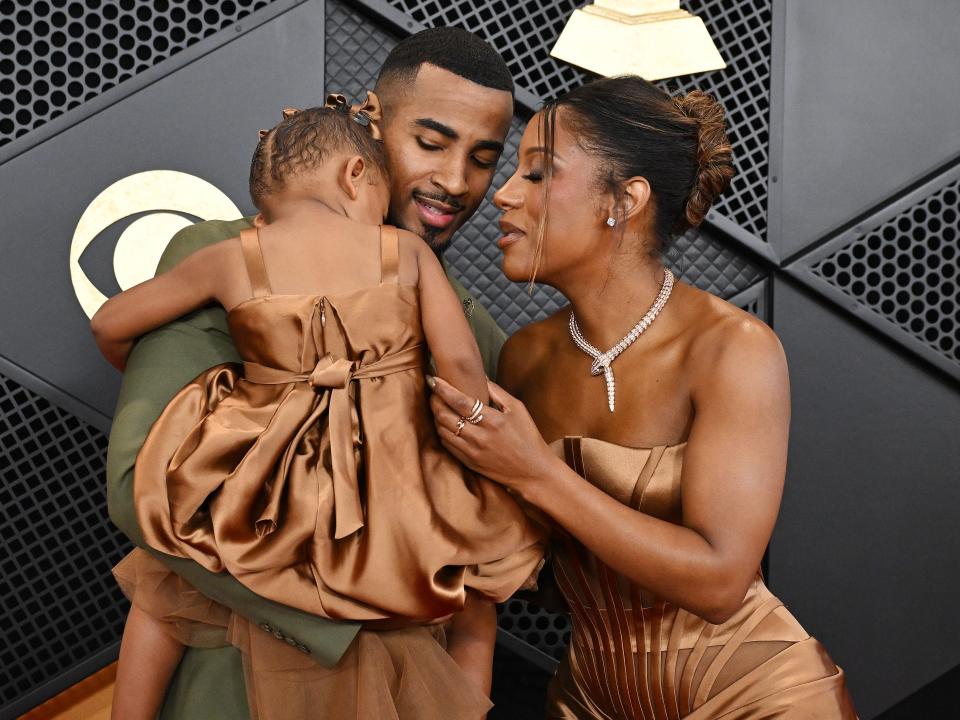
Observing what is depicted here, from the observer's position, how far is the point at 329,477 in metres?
1.46

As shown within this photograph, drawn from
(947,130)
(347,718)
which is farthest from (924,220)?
(347,718)

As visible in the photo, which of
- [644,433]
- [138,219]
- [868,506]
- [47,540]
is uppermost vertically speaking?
[644,433]

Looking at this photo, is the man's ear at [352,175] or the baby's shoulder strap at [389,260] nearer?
the baby's shoulder strap at [389,260]

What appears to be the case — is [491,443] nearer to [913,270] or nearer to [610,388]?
[610,388]

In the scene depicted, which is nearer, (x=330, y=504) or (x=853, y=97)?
(x=330, y=504)

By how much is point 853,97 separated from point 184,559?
1.99 meters

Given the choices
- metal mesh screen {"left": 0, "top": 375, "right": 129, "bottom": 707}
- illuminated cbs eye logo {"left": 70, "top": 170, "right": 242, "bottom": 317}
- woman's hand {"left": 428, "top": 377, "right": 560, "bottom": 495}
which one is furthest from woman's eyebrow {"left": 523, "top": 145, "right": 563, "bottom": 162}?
metal mesh screen {"left": 0, "top": 375, "right": 129, "bottom": 707}

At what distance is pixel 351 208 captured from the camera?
1640 millimetres

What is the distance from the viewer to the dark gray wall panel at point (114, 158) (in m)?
2.32

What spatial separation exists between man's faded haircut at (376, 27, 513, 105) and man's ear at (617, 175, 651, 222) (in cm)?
43

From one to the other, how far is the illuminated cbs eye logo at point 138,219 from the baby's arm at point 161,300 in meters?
0.73

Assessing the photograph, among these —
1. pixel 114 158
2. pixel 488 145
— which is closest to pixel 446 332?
pixel 488 145

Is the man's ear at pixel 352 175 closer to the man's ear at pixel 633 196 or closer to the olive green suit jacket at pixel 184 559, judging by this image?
the olive green suit jacket at pixel 184 559

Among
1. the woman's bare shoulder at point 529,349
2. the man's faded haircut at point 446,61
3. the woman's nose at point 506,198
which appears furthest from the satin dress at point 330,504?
the man's faded haircut at point 446,61
